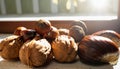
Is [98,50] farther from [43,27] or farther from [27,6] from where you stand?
[27,6]

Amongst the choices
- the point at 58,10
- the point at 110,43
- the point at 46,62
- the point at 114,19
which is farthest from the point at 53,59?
the point at 58,10

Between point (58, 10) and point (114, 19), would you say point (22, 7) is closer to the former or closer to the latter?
point (58, 10)

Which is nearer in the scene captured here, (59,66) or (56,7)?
(59,66)

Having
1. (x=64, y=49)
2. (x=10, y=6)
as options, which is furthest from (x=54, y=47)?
(x=10, y=6)

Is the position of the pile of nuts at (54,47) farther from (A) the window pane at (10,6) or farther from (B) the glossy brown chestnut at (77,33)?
(A) the window pane at (10,6)

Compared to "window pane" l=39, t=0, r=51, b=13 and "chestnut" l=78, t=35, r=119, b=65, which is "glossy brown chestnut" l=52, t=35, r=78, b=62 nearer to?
"chestnut" l=78, t=35, r=119, b=65

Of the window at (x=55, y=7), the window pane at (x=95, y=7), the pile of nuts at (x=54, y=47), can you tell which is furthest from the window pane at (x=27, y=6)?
the pile of nuts at (x=54, y=47)

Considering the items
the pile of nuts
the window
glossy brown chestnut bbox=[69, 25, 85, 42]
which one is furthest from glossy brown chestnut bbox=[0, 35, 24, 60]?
the window
